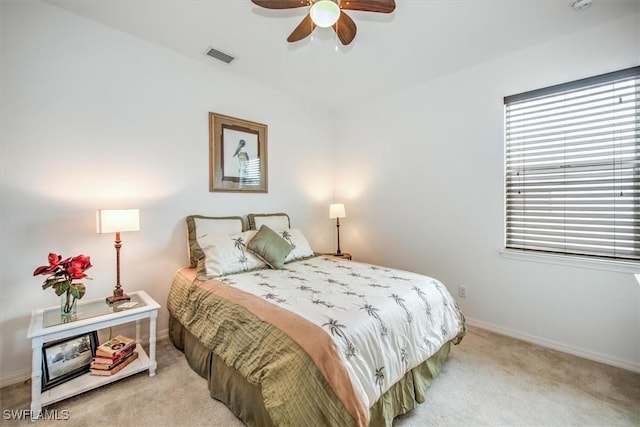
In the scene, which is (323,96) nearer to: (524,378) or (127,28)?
(127,28)

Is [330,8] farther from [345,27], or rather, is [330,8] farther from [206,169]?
[206,169]

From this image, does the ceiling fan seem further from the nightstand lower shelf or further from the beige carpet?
the nightstand lower shelf

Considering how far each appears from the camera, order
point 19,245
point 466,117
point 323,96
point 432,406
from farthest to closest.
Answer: point 323,96 → point 466,117 → point 19,245 → point 432,406

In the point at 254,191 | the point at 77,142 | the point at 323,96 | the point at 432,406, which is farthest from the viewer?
the point at 323,96

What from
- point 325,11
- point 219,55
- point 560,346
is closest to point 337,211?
point 219,55

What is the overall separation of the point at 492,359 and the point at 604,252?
A: 4.15 feet

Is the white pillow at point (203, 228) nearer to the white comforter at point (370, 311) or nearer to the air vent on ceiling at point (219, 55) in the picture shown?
the white comforter at point (370, 311)

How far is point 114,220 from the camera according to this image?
2.03 m

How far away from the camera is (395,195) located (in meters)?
3.51

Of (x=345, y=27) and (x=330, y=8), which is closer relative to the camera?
(x=330, y=8)

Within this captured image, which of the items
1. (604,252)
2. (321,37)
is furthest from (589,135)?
(321,37)

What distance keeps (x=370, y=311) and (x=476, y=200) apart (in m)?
1.97

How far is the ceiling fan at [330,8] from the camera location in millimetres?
1552

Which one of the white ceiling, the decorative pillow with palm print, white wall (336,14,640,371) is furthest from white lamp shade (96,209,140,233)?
white wall (336,14,640,371)
